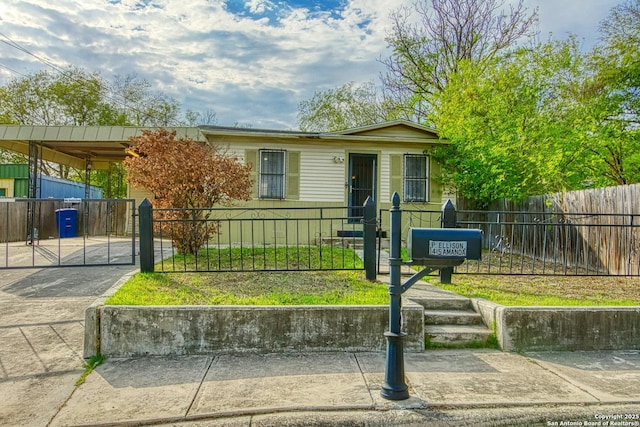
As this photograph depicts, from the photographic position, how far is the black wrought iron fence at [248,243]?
5.64 m

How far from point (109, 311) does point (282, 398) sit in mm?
2004

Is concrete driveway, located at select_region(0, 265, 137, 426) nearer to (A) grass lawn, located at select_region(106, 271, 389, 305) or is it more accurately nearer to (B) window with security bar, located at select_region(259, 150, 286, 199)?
(A) grass lawn, located at select_region(106, 271, 389, 305)

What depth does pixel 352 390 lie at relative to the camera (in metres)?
2.93

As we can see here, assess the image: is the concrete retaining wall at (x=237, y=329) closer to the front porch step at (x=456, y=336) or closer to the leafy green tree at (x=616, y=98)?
the front porch step at (x=456, y=336)

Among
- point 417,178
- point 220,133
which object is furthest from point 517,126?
point 220,133

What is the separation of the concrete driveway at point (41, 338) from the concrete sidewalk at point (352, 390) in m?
0.20

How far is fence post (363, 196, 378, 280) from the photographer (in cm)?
509

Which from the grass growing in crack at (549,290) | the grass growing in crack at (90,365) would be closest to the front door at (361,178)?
the grass growing in crack at (549,290)

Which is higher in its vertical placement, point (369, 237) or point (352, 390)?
point (369, 237)

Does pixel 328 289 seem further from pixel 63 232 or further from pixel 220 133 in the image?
pixel 63 232

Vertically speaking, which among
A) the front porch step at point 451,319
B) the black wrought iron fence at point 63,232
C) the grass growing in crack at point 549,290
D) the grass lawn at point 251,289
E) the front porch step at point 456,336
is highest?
the black wrought iron fence at point 63,232

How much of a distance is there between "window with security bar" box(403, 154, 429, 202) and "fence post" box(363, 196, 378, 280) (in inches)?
239

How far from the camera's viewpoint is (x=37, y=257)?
8016 mm

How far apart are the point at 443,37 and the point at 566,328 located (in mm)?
16505
